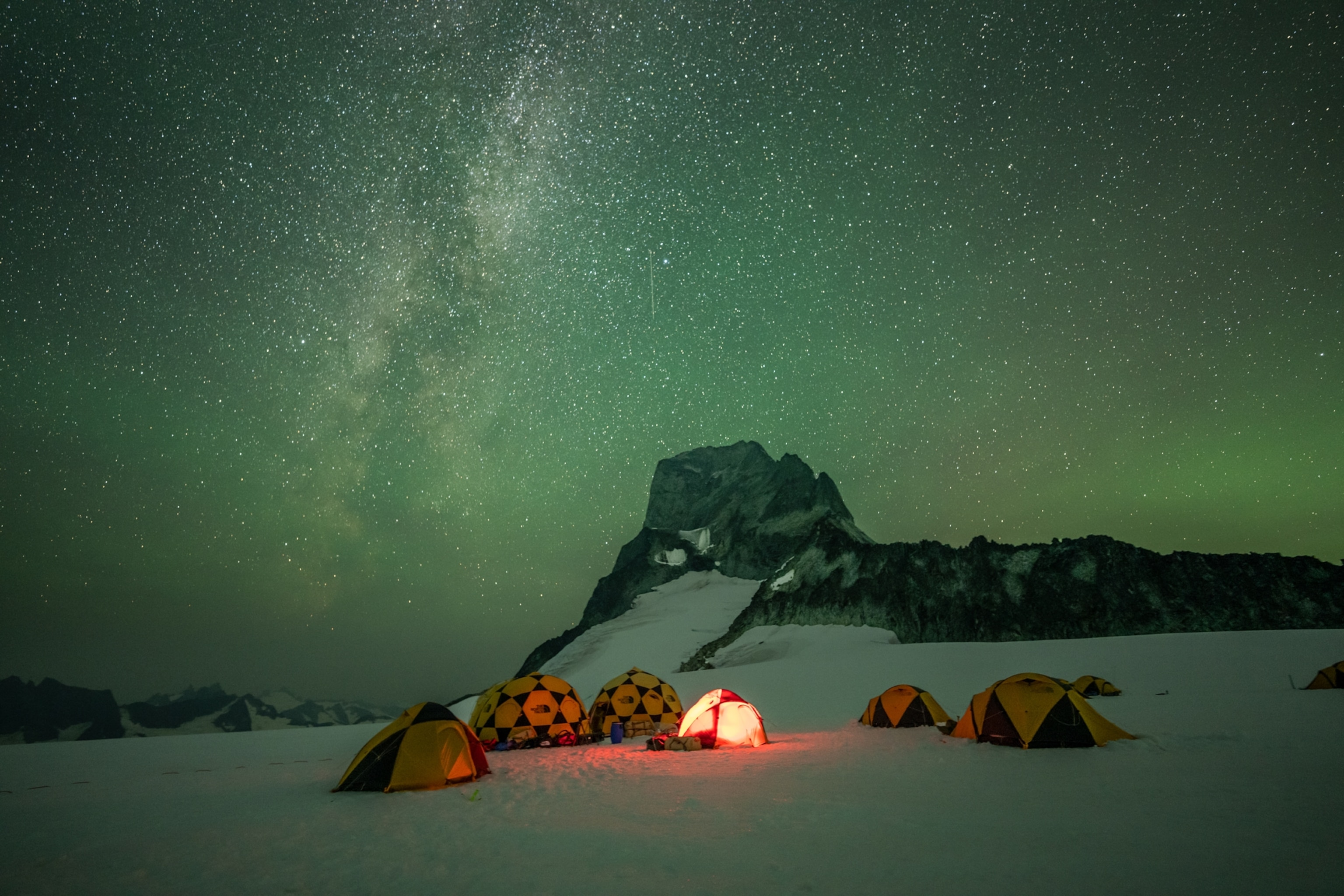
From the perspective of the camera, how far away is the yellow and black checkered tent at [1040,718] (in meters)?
14.0

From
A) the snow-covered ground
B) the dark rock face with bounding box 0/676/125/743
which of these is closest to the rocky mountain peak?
the snow-covered ground

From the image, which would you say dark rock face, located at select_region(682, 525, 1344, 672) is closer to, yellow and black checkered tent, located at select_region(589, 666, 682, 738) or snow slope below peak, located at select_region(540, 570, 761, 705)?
snow slope below peak, located at select_region(540, 570, 761, 705)

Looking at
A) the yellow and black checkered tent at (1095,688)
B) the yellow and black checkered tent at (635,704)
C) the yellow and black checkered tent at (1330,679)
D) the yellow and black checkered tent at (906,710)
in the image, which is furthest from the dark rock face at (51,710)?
the yellow and black checkered tent at (1330,679)

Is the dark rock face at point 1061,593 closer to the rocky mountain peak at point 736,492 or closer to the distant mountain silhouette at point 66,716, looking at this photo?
the rocky mountain peak at point 736,492

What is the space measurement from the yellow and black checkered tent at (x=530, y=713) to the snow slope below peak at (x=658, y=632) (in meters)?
43.4

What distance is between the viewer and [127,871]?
23.1ft

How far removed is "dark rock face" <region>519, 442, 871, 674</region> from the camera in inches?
4316

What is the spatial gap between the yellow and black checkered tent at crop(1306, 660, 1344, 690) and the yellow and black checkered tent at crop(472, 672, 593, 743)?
27261 millimetres

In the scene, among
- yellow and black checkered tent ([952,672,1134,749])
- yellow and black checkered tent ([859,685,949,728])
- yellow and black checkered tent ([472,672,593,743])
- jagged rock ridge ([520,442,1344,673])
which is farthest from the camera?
jagged rock ridge ([520,442,1344,673])

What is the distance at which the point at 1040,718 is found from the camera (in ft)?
46.7

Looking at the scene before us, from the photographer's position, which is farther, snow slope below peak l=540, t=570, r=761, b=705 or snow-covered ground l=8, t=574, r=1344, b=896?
snow slope below peak l=540, t=570, r=761, b=705

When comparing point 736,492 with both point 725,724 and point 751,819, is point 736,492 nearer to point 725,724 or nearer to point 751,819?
point 725,724

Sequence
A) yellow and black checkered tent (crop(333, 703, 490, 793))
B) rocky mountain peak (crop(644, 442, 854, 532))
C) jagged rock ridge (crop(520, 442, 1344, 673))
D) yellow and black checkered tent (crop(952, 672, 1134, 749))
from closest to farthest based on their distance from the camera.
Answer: yellow and black checkered tent (crop(333, 703, 490, 793)) → yellow and black checkered tent (crop(952, 672, 1134, 749)) → jagged rock ridge (crop(520, 442, 1344, 673)) → rocky mountain peak (crop(644, 442, 854, 532))

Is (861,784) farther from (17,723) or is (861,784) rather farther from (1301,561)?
(17,723)
